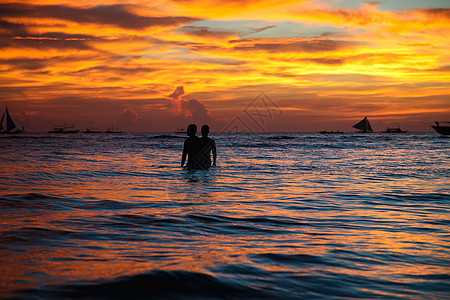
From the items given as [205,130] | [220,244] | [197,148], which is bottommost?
[220,244]

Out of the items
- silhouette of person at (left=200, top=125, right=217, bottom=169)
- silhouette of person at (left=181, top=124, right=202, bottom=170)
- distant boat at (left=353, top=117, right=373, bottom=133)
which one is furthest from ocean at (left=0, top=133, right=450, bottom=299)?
distant boat at (left=353, top=117, right=373, bottom=133)

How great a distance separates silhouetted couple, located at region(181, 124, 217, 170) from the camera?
13422 millimetres

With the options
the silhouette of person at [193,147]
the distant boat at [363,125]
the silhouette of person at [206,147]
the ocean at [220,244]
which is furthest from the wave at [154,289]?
the distant boat at [363,125]

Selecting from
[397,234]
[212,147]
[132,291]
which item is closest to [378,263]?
[397,234]

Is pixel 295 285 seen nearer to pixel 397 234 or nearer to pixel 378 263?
pixel 378 263

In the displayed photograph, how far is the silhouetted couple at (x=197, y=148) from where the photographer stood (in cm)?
1342

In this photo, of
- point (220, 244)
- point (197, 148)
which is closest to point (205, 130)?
point (197, 148)

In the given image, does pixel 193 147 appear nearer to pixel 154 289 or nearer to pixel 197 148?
pixel 197 148

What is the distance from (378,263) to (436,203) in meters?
5.62

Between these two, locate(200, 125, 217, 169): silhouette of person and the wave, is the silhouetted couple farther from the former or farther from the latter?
the wave

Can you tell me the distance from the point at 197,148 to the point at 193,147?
167mm

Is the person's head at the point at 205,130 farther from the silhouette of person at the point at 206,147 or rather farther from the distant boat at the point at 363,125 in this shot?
the distant boat at the point at 363,125

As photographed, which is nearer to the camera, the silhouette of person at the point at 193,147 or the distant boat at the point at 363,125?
the silhouette of person at the point at 193,147

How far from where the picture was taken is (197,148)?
1380cm
